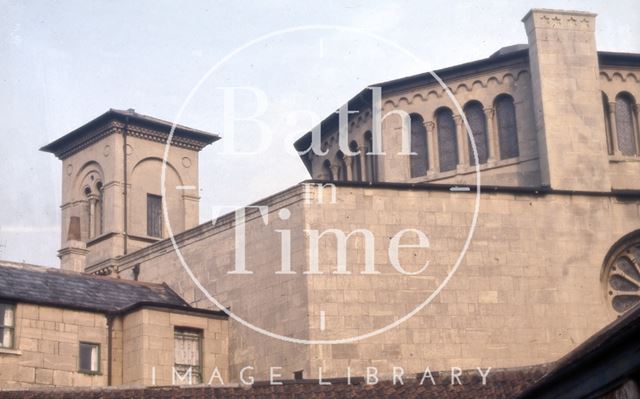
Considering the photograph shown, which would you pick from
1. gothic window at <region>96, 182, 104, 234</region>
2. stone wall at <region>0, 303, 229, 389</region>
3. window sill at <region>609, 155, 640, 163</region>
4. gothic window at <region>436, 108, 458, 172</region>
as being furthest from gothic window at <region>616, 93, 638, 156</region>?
gothic window at <region>96, 182, 104, 234</region>

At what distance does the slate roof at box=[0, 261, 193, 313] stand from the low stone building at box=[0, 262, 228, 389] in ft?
0.12

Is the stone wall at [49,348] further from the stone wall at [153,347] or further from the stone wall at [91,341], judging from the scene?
the stone wall at [153,347]

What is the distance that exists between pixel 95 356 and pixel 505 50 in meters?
17.5

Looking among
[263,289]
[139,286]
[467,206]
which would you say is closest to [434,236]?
[467,206]

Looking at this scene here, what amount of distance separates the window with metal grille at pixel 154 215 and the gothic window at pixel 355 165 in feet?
32.7

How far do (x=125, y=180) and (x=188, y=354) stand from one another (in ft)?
53.7

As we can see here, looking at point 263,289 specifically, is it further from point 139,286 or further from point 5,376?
point 5,376

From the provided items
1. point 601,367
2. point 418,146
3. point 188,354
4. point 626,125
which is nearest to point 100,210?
point 418,146

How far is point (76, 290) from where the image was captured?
33.2 m

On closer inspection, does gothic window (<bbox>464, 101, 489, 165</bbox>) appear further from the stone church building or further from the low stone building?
the low stone building

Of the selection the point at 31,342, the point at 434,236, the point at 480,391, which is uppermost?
the point at 434,236

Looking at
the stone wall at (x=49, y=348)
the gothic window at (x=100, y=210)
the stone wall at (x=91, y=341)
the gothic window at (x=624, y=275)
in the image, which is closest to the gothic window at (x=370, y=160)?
the gothic window at (x=624, y=275)

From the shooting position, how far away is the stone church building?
3198cm

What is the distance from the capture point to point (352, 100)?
40.8m
